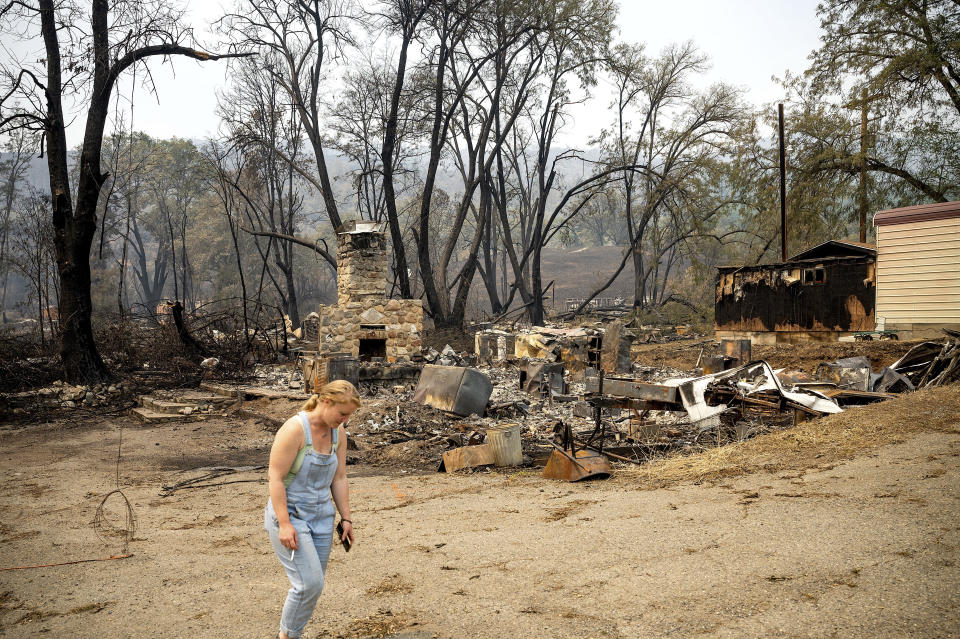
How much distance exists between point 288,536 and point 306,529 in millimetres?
131

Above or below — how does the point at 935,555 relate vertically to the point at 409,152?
below

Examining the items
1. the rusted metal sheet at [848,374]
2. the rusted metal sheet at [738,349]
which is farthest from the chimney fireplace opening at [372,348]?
the rusted metal sheet at [848,374]

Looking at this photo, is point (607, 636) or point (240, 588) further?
point (240, 588)

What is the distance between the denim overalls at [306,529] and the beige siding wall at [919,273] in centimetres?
1925

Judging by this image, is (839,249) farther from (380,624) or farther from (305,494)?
(305,494)

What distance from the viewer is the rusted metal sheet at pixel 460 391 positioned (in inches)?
421

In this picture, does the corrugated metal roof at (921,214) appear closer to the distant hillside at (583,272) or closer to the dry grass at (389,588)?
the dry grass at (389,588)

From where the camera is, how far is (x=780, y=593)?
3414 millimetres

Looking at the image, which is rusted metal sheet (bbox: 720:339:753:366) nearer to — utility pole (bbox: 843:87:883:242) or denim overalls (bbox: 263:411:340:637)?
utility pole (bbox: 843:87:883:242)

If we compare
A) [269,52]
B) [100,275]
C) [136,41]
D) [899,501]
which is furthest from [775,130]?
[100,275]

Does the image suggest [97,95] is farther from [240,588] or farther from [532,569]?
[532,569]

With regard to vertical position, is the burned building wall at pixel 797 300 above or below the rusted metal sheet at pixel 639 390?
above

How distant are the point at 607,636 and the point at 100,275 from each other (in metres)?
48.5

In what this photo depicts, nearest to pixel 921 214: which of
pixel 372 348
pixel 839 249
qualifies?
pixel 839 249
